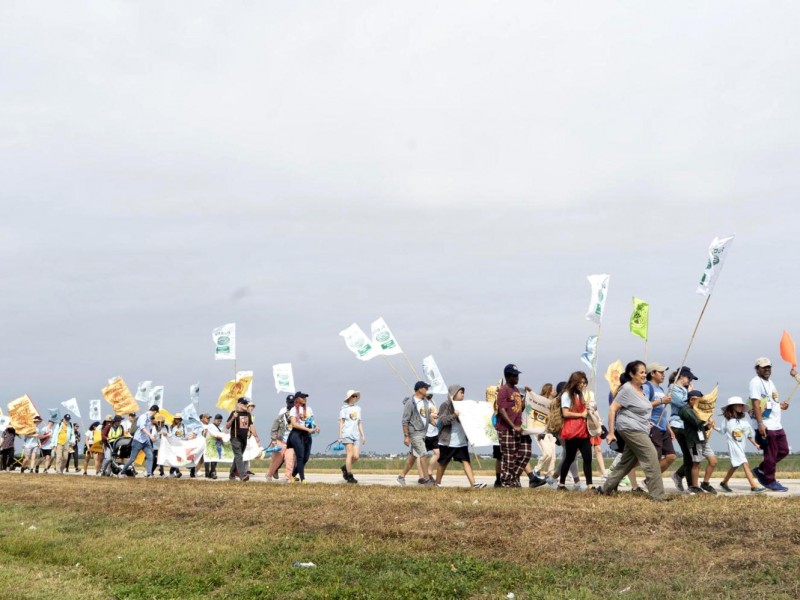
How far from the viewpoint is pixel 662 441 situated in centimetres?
1438

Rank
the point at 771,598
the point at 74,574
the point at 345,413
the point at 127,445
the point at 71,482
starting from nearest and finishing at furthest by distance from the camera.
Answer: the point at 771,598 < the point at 74,574 < the point at 345,413 < the point at 71,482 < the point at 127,445

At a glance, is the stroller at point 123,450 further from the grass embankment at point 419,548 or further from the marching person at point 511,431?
the marching person at point 511,431

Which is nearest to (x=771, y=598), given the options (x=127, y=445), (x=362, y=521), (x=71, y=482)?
(x=362, y=521)

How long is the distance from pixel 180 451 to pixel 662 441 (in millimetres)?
15118

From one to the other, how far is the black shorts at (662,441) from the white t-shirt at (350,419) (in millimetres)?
6950

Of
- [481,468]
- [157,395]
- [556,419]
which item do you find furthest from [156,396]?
[556,419]

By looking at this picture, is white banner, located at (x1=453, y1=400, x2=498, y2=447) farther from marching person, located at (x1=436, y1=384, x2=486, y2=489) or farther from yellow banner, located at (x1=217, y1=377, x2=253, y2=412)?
yellow banner, located at (x1=217, y1=377, x2=253, y2=412)

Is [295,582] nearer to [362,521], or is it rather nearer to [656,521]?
[362,521]

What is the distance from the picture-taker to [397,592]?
860 cm

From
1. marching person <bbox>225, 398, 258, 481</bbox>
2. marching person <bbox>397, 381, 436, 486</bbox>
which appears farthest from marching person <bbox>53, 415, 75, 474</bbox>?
marching person <bbox>397, 381, 436, 486</bbox>

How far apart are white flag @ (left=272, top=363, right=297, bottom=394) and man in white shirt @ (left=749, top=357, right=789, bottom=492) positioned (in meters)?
17.0

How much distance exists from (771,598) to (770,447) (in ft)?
26.4

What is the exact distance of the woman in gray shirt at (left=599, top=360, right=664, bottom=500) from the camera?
11992 millimetres

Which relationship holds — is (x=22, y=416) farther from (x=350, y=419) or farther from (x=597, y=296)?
(x=597, y=296)
